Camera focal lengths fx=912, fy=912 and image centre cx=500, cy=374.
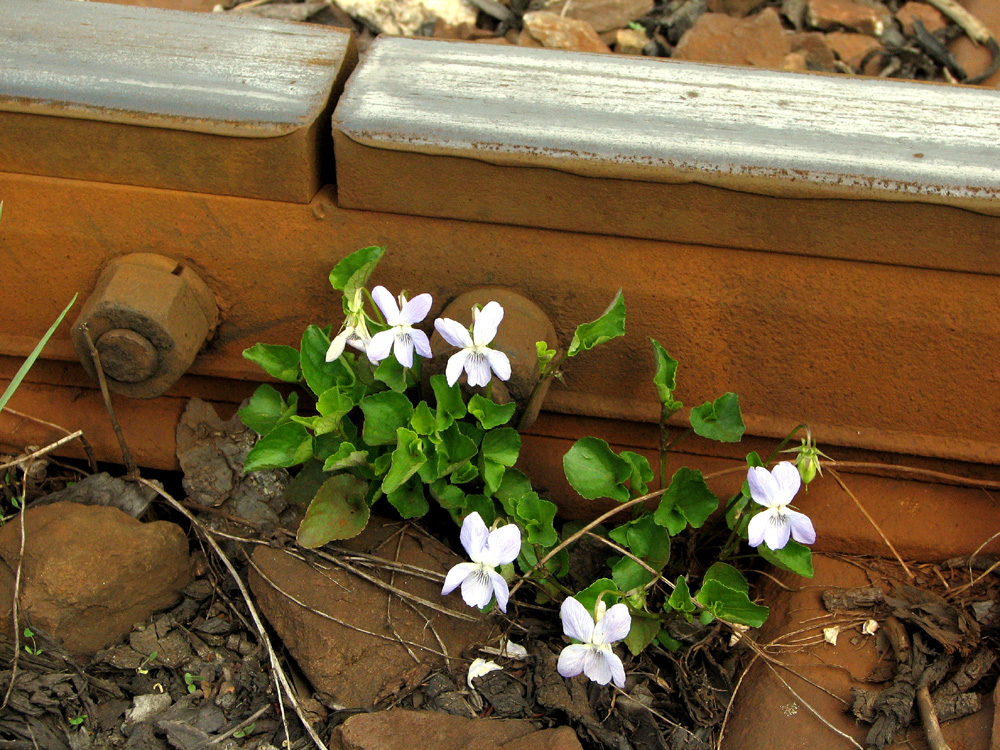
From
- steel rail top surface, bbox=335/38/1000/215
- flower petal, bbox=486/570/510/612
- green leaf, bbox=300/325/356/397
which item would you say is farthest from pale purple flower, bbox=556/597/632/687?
steel rail top surface, bbox=335/38/1000/215

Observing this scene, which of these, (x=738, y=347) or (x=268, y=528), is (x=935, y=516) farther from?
(x=268, y=528)

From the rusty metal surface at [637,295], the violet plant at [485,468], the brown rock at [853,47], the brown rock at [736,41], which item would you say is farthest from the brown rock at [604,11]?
the violet plant at [485,468]

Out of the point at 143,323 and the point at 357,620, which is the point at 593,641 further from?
the point at 143,323

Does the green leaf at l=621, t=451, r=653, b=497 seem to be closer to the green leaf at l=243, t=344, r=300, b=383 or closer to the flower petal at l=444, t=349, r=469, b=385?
the flower petal at l=444, t=349, r=469, b=385

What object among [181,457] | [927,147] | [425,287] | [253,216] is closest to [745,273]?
[927,147]

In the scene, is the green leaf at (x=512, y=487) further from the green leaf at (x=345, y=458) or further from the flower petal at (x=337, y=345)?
the flower petal at (x=337, y=345)

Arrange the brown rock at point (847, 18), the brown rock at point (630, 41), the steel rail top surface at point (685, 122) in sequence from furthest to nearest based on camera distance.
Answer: the brown rock at point (847, 18) < the brown rock at point (630, 41) < the steel rail top surface at point (685, 122)
